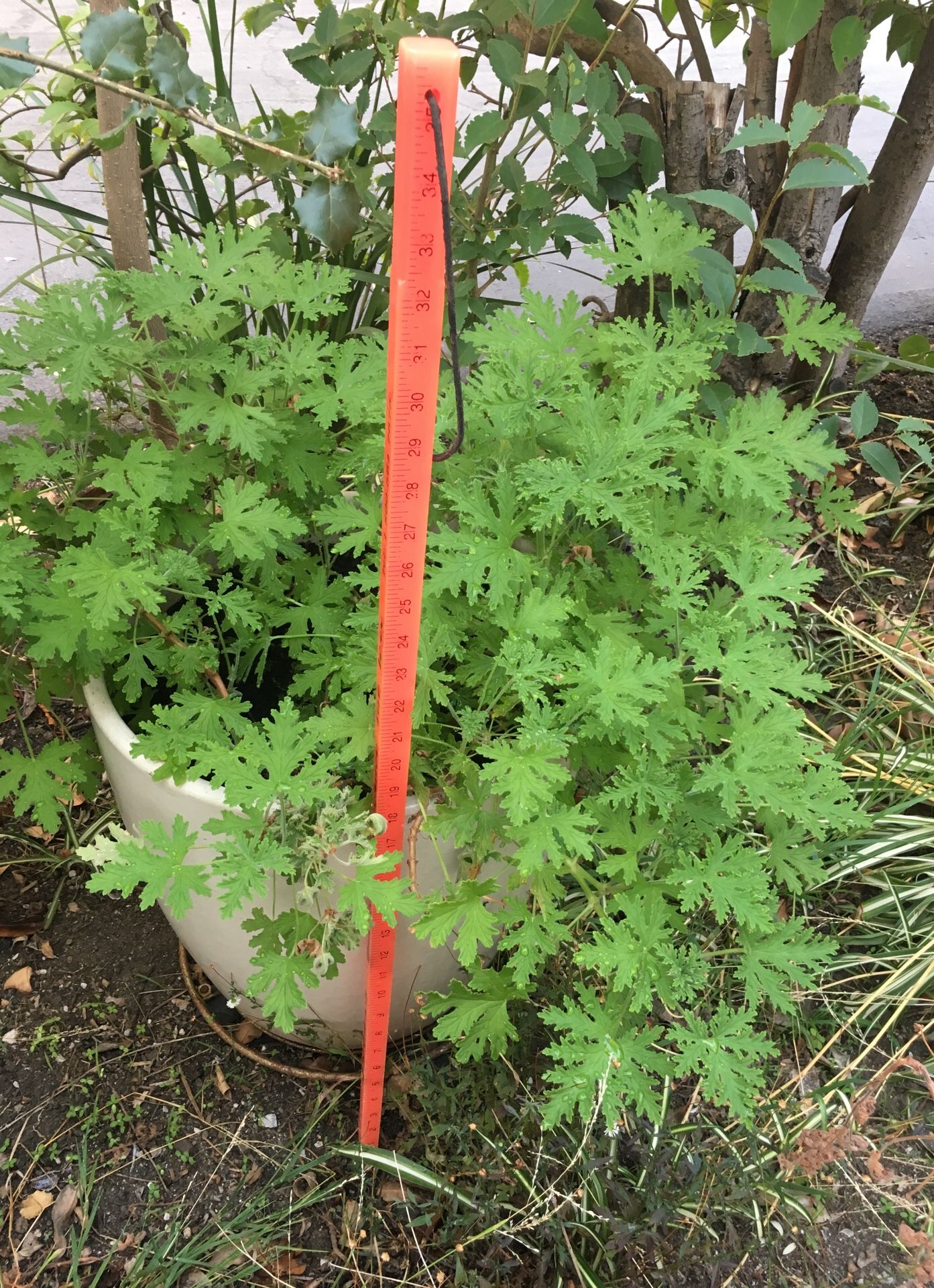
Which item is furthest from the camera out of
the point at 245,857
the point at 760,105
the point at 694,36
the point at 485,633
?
the point at 760,105

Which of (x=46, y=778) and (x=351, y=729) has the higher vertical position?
(x=351, y=729)

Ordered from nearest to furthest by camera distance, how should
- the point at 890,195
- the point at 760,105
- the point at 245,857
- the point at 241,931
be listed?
1. the point at 245,857
2. the point at 241,931
3. the point at 760,105
4. the point at 890,195

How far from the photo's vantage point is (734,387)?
6.73 feet

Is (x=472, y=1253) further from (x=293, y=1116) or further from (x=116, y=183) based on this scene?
(x=116, y=183)

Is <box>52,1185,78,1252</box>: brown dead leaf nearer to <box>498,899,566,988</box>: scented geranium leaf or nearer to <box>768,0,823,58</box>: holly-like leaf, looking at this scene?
<box>498,899,566,988</box>: scented geranium leaf

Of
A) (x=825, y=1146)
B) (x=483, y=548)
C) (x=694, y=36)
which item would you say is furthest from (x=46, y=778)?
(x=694, y=36)

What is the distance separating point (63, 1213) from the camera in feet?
4.25

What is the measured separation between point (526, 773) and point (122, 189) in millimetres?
967

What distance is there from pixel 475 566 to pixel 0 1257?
114cm

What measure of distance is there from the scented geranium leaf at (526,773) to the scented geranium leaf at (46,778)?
0.61 metres

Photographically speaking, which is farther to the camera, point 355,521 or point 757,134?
point 757,134

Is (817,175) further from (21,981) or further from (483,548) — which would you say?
(21,981)

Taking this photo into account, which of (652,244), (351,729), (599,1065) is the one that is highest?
(652,244)

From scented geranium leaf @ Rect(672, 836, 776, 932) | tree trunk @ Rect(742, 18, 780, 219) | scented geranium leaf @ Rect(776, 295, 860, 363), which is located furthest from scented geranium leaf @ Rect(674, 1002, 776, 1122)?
tree trunk @ Rect(742, 18, 780, 219)
